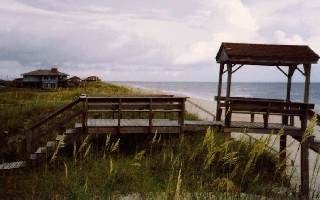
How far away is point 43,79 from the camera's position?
236 feet

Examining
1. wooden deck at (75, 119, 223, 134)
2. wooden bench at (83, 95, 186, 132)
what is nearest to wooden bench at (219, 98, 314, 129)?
wooden deck at (75, 119, 223, 134)

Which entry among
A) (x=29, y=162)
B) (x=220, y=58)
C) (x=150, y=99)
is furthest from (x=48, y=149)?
(x=220, y=58)

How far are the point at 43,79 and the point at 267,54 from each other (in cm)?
6591

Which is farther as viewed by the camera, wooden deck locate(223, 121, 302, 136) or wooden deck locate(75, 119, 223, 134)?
wooden deck locate(223, 121, 302, 136)

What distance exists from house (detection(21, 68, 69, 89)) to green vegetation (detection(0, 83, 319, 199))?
187 ft

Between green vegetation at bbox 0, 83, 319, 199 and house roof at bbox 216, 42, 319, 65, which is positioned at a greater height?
house roof at bbox 216, 42, 319, 65

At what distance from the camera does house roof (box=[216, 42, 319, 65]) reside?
39.8 ft

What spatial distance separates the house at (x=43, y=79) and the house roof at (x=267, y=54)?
62001 mm

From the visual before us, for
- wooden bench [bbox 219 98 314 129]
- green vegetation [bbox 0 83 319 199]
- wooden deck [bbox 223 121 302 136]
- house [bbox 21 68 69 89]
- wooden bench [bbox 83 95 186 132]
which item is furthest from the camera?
house [bbox 21 68 69 89]

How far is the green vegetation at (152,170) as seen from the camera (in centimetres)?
503

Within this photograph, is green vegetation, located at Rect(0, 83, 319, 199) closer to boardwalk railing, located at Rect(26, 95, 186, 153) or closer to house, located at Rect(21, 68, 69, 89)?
boardwalk railing, located at Rect(26, 95, 186, 153)

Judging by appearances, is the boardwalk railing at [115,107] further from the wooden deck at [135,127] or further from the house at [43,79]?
the house at [43,79]

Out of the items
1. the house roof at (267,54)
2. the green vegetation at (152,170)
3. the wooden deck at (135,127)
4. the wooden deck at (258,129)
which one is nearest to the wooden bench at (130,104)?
the wooden deck at (135,127)

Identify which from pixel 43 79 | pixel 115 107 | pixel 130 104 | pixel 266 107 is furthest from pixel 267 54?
pixel 43 79
